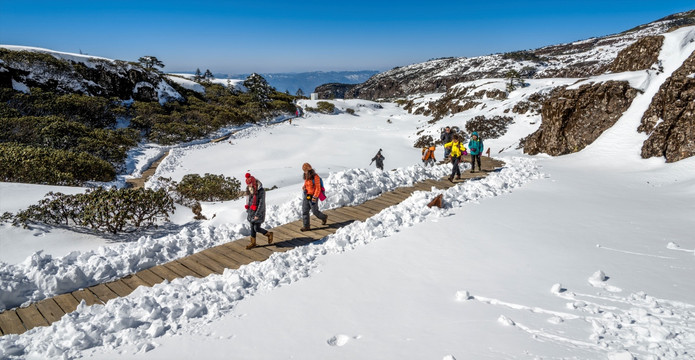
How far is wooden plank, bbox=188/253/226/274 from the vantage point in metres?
6.06

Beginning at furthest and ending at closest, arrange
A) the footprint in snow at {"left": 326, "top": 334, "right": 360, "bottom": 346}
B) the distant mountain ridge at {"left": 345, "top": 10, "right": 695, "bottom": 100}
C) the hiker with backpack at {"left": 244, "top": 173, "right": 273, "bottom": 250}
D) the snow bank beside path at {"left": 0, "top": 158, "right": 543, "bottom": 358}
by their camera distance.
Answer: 1. the distant mountain ridge at {"left": 345, "top": 10, "right": 695, "bottom": 100}
2. the hiker with backpack at {"left": 244, "top": 173, "right": 273, "bottom": 250}
3. the snow bank beside path at {"left": 0, "top": 158, "right": 543, "bottom": 358}
4. the footprint in snow at {"left": 326, "top": 334, "right": 360, "bottom": 346}

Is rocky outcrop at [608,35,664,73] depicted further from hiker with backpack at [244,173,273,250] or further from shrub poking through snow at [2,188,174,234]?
shrub poking through snow at [2,188,174,234]

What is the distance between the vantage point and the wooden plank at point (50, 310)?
4.71m

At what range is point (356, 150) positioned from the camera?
32375 millimetres

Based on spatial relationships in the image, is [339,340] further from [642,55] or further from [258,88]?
[258,88]

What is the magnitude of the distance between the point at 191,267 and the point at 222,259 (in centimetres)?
56

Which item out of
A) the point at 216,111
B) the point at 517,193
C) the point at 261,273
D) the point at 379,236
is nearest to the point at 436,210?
the point at 379,236

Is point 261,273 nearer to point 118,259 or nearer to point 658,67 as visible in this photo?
point 118,259

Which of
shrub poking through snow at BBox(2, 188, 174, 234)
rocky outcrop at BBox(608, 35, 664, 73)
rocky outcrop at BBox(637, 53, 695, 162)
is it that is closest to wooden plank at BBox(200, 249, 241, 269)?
shrub poking through snow at BBox(2, 188, 174, 234)

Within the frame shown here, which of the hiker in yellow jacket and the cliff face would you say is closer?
the hiker in yellow jacket

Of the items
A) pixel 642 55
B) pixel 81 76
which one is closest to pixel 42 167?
pixel 642 55

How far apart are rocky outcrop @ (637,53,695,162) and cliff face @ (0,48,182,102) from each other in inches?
1885

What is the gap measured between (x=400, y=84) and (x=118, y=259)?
13637 centimetres

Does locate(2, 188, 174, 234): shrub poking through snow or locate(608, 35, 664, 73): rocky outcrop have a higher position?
locate(608, 35, 664, 73): rocky outcrop
